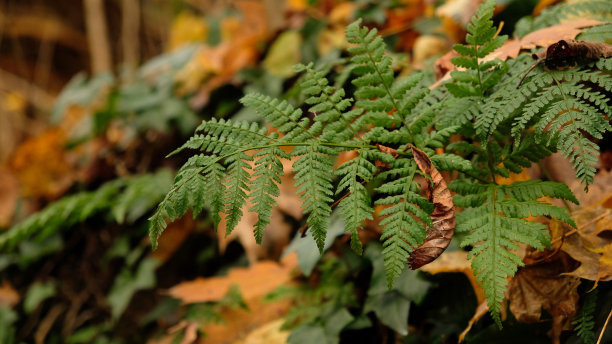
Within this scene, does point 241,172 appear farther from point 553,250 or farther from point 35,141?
point 35,141

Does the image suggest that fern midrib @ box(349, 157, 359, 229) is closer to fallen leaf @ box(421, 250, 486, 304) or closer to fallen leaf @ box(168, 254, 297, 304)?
fallen leaf @ box(421, 250, 486, 304)

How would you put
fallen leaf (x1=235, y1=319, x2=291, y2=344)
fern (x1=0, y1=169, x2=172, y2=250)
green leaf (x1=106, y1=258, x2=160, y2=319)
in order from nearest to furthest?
fallen leaf (x1=235, y1=319, x2=291, y2=344) → fern (x1=0, y1=169, x2=172, y2=250) → green leaf (x1=106, y1=258, x2=160, y2=319)

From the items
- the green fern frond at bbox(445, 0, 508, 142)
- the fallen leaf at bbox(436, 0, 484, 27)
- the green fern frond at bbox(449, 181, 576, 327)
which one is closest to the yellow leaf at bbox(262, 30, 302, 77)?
the fallen leaf at bbox(436, 0, 484, 27)

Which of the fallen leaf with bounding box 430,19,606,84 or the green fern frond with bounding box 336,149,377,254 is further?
the fallen leaf with bounding box 430,19,606,84

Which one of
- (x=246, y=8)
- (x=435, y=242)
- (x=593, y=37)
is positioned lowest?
(x=435, y=242)

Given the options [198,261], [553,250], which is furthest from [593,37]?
[198,261]

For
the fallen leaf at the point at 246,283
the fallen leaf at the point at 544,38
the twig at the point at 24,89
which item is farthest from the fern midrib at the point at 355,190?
the twig at the point at 24,89

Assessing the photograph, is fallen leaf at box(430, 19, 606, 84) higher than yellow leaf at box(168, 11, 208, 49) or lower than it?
lower
